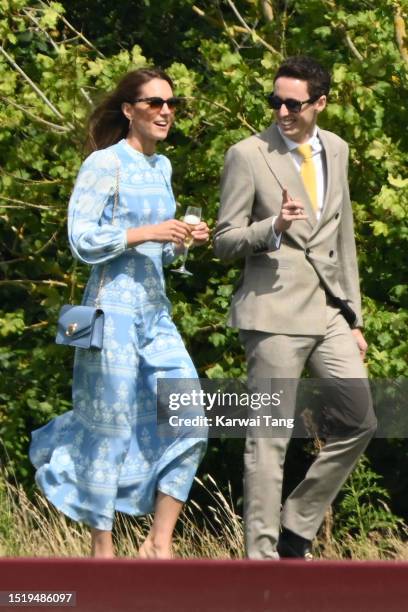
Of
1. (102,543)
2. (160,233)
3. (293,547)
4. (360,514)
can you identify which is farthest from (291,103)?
(360,514)

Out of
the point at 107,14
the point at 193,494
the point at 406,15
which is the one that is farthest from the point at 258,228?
the point at 107,14

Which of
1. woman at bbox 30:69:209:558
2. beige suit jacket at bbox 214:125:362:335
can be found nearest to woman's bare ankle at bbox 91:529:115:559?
woman at bbox 30:69:209:558

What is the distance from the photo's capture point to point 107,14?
905cm

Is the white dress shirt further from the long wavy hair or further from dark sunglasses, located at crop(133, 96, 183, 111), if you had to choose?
the long wavy hair

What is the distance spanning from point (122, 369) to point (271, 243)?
657 millimetres

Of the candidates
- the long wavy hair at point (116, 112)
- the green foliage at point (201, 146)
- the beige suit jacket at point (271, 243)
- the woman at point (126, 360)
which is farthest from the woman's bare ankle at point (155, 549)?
the green foliage at point (201, 146)

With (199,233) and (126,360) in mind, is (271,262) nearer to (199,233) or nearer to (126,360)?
(199,233)

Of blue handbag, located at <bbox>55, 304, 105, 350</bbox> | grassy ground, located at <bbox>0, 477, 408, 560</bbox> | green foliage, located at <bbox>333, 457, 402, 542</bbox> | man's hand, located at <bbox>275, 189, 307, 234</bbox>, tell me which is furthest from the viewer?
green foliage, located at <bbox>333, 457, 402, 542</bbox>

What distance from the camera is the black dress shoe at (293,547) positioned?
556 cm

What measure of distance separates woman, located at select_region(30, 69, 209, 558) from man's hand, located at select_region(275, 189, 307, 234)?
31 centimetres

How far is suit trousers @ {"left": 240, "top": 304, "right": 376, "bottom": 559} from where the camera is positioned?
5422 millimetres

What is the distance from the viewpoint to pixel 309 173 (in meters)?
5.59

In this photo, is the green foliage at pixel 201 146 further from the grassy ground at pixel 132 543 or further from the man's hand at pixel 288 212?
the man's hand at pixel 288 212

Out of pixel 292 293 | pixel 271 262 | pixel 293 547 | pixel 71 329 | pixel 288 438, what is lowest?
pixel 293 547
